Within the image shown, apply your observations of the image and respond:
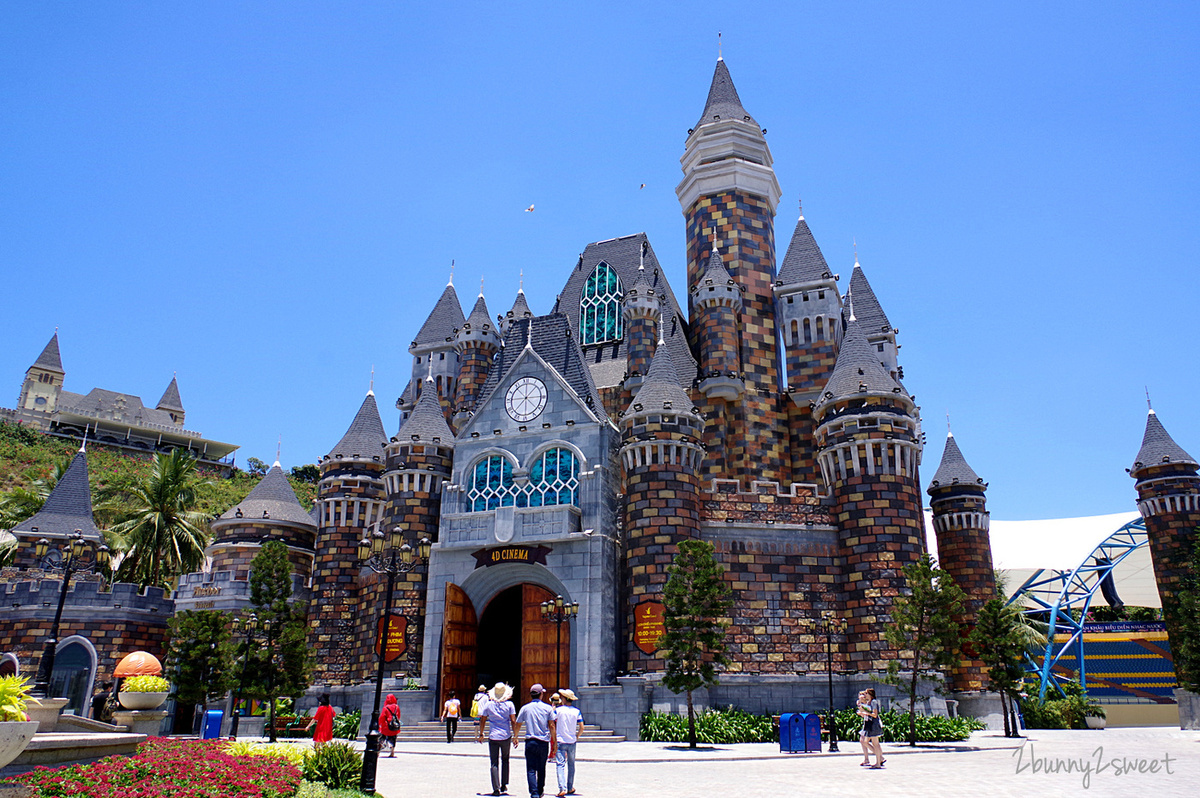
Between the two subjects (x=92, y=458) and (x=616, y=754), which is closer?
(x=616, y=754)

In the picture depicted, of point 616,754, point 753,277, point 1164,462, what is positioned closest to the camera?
point 616,754

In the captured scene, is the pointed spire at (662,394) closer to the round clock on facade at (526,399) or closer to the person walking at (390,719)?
the round clock on facade at (526,399)

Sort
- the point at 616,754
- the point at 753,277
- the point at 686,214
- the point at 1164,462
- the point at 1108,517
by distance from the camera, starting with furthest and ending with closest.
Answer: the point at 1108,517 < the point at 686,214 < the point at 753,277 < the point at 1164,462 < the point at 616,754

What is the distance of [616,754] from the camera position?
2300 centimetres

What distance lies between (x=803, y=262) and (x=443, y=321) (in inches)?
816

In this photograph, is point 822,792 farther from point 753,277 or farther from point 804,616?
point 753,277

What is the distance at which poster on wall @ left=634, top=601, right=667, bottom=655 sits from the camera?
99.7ft

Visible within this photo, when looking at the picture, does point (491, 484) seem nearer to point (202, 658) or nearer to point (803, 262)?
point (202, 658)

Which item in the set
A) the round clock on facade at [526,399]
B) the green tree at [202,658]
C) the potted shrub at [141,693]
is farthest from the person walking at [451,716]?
the round clock on facade at [526,399]

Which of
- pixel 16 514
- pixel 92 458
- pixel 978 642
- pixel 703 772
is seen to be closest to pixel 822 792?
pixel 703 772

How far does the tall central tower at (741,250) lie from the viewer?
40.4 m

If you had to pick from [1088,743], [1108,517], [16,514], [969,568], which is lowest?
[1088,743]

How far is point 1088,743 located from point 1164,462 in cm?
1932

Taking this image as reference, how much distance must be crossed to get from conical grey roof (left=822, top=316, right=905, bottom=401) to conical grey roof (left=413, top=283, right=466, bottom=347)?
22.4 m
